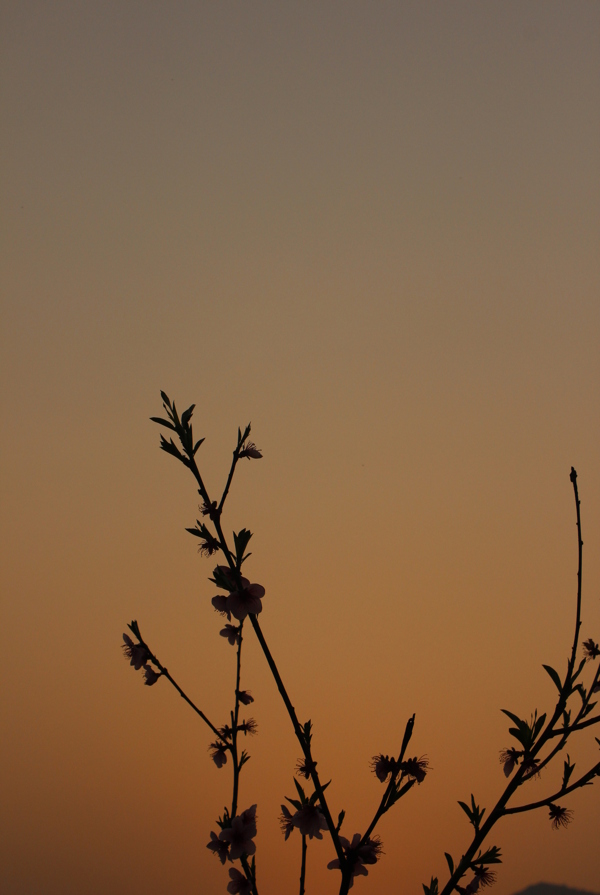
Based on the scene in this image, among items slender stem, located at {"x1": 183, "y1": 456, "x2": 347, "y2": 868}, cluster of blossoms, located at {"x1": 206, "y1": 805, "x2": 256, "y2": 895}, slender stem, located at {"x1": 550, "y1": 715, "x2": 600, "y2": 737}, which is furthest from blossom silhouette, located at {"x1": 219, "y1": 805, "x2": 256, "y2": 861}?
slender stem, located at {"x1": 550, "y1": 715, "x2": 600, "y2": 737}

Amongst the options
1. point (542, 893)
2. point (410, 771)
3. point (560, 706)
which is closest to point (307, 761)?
point (410, 771)

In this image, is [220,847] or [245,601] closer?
[245,601]

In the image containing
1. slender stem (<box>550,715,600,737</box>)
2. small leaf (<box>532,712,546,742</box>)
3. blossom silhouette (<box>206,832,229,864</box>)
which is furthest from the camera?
blossom silhouette (<box>206,832,229,864</box>)

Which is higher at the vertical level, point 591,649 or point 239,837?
point 591,649

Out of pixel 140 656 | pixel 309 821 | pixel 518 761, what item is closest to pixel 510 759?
pixel 518 761

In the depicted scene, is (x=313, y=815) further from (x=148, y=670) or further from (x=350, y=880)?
(x=148, y=670)

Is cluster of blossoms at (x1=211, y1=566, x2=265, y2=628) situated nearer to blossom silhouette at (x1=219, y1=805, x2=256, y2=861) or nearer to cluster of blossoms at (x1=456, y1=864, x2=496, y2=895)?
blossom silhouette at (x1=219, y1=805, x2=256, y2=861)

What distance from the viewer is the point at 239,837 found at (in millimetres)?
738

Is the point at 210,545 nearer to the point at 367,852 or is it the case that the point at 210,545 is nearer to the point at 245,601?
the point at 245,601

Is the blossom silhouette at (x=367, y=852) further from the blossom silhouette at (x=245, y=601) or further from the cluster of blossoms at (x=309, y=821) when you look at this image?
the blossom silhouette at (x=245, y=601)

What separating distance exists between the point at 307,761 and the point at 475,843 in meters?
0.18

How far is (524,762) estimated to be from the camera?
2.05ft

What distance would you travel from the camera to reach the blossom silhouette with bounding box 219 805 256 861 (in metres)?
0.73

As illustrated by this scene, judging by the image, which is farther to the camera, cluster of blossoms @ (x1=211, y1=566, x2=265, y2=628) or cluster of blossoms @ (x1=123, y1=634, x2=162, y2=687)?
cluster of blossoms @ (x1=123, y1=634, x2=162, y2=687)
